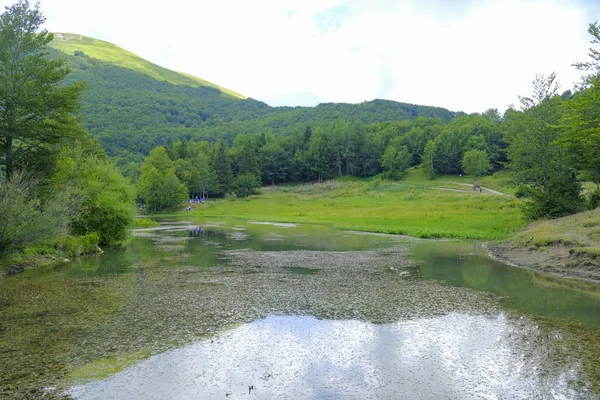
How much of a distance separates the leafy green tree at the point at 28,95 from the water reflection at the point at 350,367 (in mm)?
22178

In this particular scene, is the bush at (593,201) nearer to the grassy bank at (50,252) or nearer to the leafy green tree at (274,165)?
the grassy bank at (50,252)

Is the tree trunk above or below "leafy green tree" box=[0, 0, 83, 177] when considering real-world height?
below

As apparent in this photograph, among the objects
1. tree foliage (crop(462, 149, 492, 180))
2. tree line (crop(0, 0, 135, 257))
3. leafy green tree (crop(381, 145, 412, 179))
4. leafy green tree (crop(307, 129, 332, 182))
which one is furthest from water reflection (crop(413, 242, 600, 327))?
leafy green tree (crop(307, 129, 332, 182))

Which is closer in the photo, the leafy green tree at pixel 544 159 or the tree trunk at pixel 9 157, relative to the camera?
the tree trunk at pixel 9 157

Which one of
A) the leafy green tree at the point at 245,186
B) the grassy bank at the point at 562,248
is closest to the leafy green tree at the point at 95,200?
the grassy bank at the point at 562,248

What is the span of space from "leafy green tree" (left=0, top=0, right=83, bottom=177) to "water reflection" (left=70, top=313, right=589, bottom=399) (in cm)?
2218

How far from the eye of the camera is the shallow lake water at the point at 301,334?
8586mm

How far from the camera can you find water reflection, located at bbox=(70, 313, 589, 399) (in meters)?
8.29

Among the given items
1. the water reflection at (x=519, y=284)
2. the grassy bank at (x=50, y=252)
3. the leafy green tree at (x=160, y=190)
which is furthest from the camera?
the leafy green tree at (x=160, y=190)

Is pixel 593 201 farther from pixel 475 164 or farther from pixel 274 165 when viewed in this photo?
pixel 274 165

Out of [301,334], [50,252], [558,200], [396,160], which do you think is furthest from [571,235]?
[396,160]

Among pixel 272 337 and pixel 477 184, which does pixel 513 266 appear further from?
pixel 477 184

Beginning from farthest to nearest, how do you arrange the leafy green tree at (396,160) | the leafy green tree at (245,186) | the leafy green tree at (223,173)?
the leafy green tree at (396,160)
the leafy green tree at (223,173)
the leafy green tree at (245,186)

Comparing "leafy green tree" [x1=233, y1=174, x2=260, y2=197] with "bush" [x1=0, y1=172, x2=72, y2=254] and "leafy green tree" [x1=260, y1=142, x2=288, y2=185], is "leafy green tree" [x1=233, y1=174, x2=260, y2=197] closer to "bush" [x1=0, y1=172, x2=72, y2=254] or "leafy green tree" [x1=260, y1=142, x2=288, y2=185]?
"leafy green tree" [x1=260, y1=142, x2=288, y2=185]
